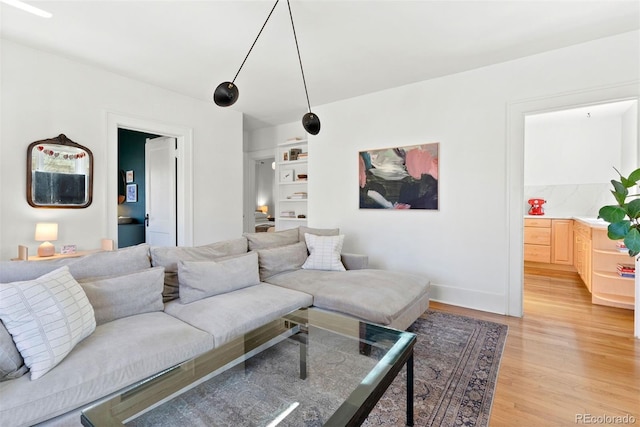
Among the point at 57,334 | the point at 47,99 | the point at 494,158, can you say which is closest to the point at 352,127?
the point at 494,158

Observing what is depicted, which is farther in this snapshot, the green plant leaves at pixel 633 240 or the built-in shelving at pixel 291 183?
the built-in shelving at pixel 291 183

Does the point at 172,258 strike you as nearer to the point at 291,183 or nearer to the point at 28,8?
the point at 28,8

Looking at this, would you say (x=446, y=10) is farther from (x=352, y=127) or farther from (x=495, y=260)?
(x=495, y=260)

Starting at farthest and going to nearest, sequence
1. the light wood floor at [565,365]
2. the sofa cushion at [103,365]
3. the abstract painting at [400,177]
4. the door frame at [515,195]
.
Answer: the abstract painting at [400,177] → the door frame at [515,195] → the light wood floor at [565,365] → the sofa cushion at [103,365]

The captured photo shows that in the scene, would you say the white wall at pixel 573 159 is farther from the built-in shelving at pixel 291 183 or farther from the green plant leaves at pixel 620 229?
the built-in shelving at pixel 291 183

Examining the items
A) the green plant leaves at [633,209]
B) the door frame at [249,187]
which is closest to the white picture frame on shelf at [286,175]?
the door frame at [249,187]

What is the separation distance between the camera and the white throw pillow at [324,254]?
3.20m

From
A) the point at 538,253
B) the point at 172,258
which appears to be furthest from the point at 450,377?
the point at 538,253

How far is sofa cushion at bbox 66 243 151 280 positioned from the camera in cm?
185

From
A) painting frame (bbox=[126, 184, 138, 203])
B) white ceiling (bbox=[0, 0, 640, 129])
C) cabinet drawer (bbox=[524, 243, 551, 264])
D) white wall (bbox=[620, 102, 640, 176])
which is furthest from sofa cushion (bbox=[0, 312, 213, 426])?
cabinet drawer (bbox=[524, 243, 551, 264])

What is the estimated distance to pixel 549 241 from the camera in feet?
16.0

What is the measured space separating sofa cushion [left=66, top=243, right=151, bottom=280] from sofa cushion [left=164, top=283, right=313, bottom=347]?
1.22 feet

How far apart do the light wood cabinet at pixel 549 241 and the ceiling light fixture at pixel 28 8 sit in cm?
643

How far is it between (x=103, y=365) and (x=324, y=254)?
2141 mm
